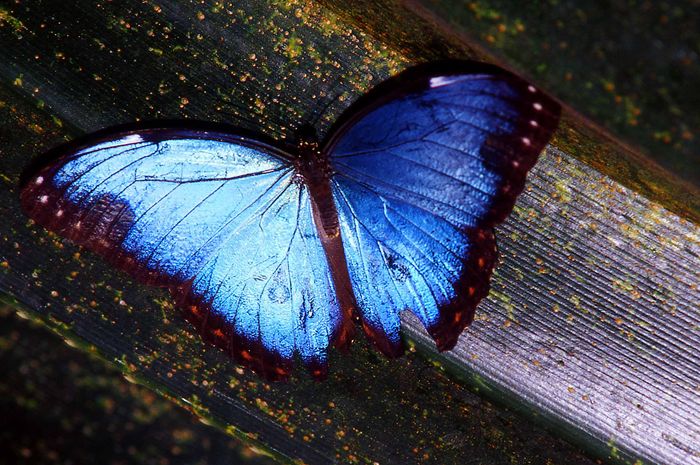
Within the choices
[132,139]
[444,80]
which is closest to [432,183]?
[444,80]

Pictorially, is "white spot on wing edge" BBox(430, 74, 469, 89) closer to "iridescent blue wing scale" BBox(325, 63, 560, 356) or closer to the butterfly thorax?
"iridescent blue wing scale" BBox(325, 63, 560, 356)

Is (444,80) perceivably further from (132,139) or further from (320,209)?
(132,139)

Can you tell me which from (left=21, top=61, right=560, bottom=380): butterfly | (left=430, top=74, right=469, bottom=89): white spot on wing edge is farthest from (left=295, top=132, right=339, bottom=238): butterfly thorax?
Result: (left=430, top=74, right=469, bottom=89): white spot on wing edge

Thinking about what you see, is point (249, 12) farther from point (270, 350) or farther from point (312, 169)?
point (270, 350)

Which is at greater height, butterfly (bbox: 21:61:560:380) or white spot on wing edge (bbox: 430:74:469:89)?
white spot on wing edge (bbox: 430:74:469:89)

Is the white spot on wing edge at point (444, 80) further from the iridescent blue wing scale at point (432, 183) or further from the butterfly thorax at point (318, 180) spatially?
the butterfly thorax at point (318, 180)
